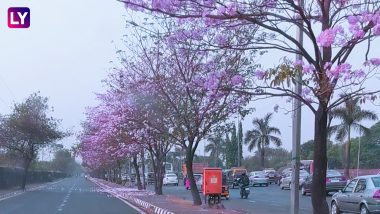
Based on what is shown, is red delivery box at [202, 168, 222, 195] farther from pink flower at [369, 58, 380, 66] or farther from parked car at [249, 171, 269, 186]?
parked car at [249, 171, 269, 186]

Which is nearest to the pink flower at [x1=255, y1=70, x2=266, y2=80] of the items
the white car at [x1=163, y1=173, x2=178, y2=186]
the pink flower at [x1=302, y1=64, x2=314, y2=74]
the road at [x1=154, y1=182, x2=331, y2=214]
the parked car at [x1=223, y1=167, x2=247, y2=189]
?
the pink flower at [x1=302, y1=64, x2=314, y2=74]

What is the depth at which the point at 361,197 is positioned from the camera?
19.4m

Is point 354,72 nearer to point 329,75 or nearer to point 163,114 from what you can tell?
point 329,75

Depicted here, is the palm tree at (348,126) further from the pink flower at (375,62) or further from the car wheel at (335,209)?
the pink flower at (375,62)

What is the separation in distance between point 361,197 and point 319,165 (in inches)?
377

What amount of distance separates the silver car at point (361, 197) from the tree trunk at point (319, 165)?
27.9ft

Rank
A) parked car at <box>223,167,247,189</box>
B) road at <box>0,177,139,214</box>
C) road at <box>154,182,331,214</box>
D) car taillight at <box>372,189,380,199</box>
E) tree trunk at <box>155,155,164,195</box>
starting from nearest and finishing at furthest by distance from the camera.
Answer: car taillight at <box>372,189,380,199</box>, road at <box>154,182,331,214</box>, road at <box>0,177,139,214</box>, tree trunk at <box>155,155,164,195</box>, parked car at <box>223,167,247,189</box>

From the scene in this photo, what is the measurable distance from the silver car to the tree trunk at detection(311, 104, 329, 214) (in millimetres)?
8514

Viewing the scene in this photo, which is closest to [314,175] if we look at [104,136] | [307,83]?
[307,83]

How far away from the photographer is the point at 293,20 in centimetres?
1034

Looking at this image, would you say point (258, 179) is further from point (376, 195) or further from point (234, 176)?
point (376, 195)

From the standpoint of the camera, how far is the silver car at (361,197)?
18656 millimetres

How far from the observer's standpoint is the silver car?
18.7 metres

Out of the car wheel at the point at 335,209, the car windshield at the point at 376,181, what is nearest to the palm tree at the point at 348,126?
the car wheel at the point at 335,209
